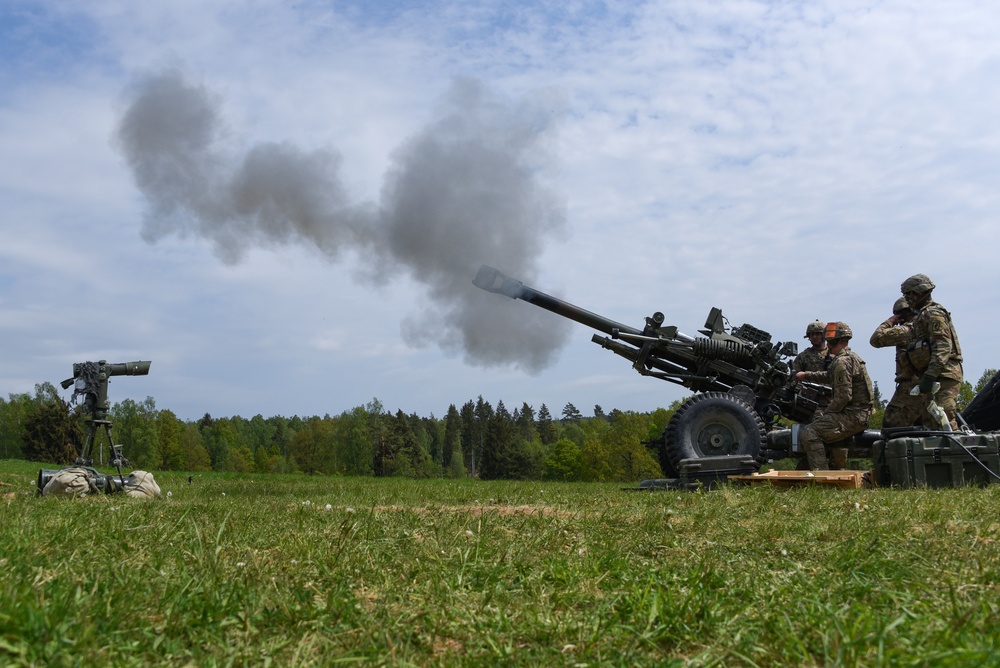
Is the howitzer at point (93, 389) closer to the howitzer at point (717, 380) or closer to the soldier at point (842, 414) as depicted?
the howitzer at point (717, 380)

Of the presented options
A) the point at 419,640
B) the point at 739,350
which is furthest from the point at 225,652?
the point at 739,350

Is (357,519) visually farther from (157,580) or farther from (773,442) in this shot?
(773,442)

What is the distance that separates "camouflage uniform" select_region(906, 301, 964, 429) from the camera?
359 inches

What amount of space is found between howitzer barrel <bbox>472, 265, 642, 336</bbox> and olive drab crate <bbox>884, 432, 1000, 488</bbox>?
19.7ft

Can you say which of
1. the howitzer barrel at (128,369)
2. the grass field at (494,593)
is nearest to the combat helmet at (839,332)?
the grass field at (494,593)

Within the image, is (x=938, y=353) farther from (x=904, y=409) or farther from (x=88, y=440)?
(x=88, y=440)

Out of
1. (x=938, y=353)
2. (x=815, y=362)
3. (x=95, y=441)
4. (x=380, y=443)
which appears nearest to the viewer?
(x=938, y=353)

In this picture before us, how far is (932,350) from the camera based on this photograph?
916cm

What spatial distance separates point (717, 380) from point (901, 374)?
3819 mm

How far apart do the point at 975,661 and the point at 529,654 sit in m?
1.12

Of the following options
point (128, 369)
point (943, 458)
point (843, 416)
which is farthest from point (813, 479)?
point (128, 369)

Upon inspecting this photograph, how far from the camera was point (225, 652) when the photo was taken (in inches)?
92.4

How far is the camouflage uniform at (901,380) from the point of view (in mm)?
9602

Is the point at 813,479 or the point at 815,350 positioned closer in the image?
the point at 813,479
